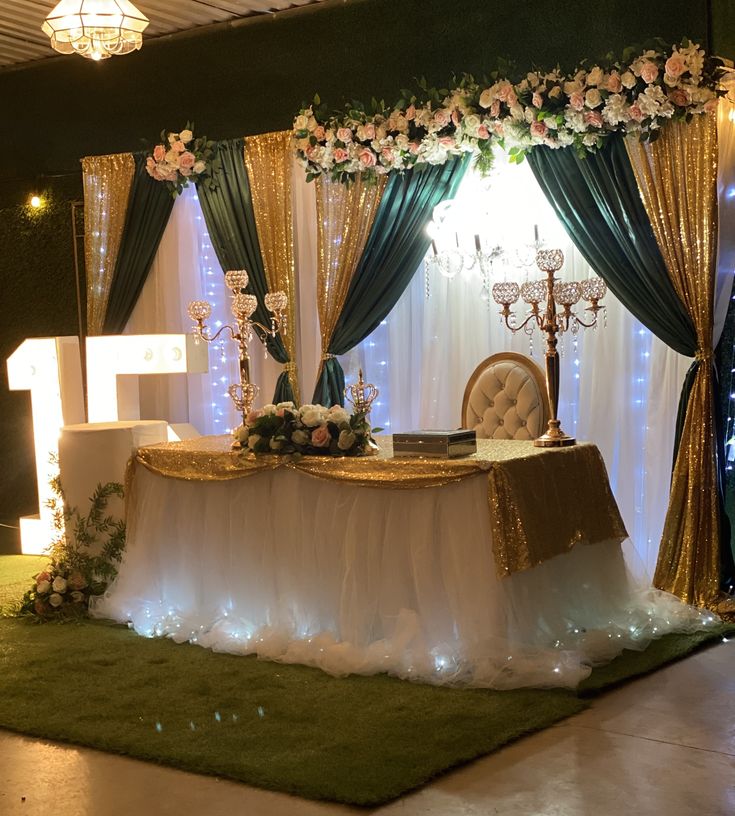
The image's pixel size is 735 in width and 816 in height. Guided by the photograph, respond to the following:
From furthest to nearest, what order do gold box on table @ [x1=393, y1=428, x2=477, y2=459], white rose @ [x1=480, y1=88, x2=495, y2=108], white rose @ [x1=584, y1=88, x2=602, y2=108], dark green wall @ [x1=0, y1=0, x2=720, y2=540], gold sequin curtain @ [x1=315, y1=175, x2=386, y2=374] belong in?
gold sequin curtain @ [x1=315, y1=175, x2=386, y2=374] < dark green wall @ [x1=0, y1=0, x2=720, y2=540] < white rose @ [x1=480, y1=88, x2=495, y2=108] < white rose @ [x1=584, y1=88, x2=602, y2=108] < gold box on table @ [x1=393, y1=428, x2=477, y2=459]

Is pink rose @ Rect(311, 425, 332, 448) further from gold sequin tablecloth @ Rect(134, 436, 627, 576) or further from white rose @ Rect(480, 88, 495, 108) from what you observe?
white rose @ Rect(480, 88, 495, 108)

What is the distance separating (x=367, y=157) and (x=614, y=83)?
1.50m

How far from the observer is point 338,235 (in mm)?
7098

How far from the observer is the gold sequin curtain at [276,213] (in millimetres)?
7340

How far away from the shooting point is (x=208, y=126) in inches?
306

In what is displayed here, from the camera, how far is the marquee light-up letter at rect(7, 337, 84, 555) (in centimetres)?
760

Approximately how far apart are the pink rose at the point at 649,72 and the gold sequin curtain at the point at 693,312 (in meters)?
0.29

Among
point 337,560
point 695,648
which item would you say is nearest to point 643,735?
point 695,648

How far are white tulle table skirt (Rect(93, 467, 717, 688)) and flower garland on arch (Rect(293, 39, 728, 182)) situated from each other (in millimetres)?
2144

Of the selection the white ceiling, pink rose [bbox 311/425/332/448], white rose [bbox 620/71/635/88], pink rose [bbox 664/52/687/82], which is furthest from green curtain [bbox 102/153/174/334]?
pink rose [bbox 664/52/687/82]

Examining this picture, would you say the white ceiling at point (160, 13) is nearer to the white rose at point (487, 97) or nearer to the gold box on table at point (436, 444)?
the white rose at point (487, 97)

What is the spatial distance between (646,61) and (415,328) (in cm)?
204

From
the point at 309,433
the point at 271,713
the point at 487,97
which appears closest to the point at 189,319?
the point at 487,97

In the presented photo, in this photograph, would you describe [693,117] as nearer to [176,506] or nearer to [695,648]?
[695,648]
